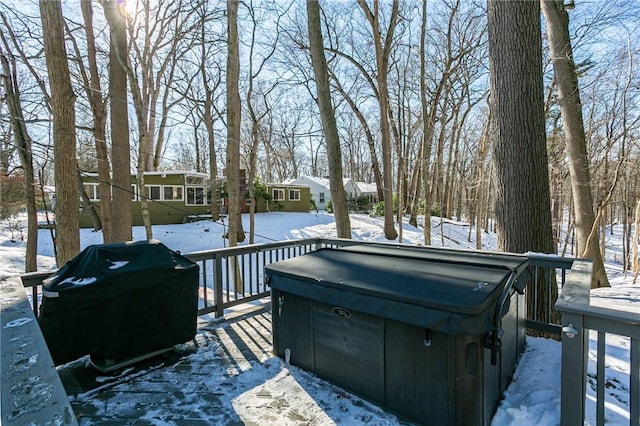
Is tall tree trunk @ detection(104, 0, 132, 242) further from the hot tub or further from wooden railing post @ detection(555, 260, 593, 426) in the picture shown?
wooden railing post @ detection(555, 260, 593, 426)

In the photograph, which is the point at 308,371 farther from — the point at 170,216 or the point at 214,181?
the point at 170,216

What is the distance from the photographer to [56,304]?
256 cm

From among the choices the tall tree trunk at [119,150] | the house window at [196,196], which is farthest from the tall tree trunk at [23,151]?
the house window at [196,196]

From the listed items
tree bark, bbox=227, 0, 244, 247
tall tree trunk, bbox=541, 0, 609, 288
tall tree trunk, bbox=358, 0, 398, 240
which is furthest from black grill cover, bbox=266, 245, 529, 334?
tall tree trunk, bbox=358, 0, 398, 240

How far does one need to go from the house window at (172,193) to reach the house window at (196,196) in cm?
50

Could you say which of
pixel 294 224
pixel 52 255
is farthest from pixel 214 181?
pixel 52 255

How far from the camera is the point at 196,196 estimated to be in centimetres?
1953

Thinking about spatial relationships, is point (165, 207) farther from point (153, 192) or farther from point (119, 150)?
point (119, 150)

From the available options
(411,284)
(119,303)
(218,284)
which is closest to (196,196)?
(218,284)

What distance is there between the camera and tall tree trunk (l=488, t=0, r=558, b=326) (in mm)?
4008

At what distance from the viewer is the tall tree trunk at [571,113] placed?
719cm

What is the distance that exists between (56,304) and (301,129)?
84.6 ft

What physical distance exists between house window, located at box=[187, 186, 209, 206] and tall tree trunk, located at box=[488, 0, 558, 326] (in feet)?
57.4

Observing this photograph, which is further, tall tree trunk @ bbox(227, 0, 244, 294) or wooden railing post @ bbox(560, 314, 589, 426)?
tall tree trunk @ bbox(227, 0, 244, 294)
